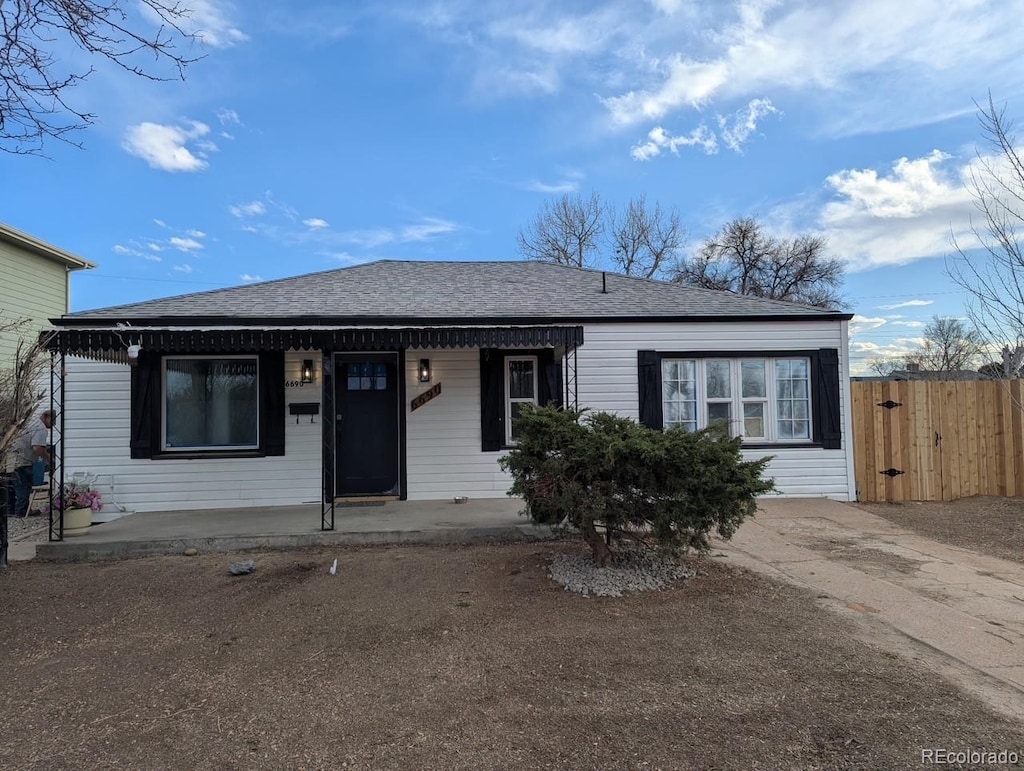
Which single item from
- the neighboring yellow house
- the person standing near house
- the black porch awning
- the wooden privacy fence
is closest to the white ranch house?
the wooden privacy fence

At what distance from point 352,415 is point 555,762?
6.32 metres

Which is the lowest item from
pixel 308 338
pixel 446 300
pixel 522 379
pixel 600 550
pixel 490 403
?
pixel 600 550

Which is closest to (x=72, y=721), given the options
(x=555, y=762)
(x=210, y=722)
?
(x=210, y=722)

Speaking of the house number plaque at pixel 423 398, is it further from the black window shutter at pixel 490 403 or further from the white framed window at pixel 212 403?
the white framed window at pixel 212 403

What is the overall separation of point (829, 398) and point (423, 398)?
6036 mm

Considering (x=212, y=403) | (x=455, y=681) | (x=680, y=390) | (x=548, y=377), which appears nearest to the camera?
(x=455, y=681)

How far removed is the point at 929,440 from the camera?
850 cm

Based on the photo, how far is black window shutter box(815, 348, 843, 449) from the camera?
27.4 feet

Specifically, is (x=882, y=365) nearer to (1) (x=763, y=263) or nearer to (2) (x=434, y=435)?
(1) (x=763, y=263)

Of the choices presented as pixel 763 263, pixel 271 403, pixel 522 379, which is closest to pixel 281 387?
pixel 271 403

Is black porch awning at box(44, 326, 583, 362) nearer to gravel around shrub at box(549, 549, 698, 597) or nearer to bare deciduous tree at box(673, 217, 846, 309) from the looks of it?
gravel around shrub at box(549, 549, 698, 597)

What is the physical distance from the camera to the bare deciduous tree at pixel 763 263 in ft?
99.3

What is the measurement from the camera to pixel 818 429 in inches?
330

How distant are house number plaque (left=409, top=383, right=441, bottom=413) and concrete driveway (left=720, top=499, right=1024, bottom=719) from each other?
427cm
